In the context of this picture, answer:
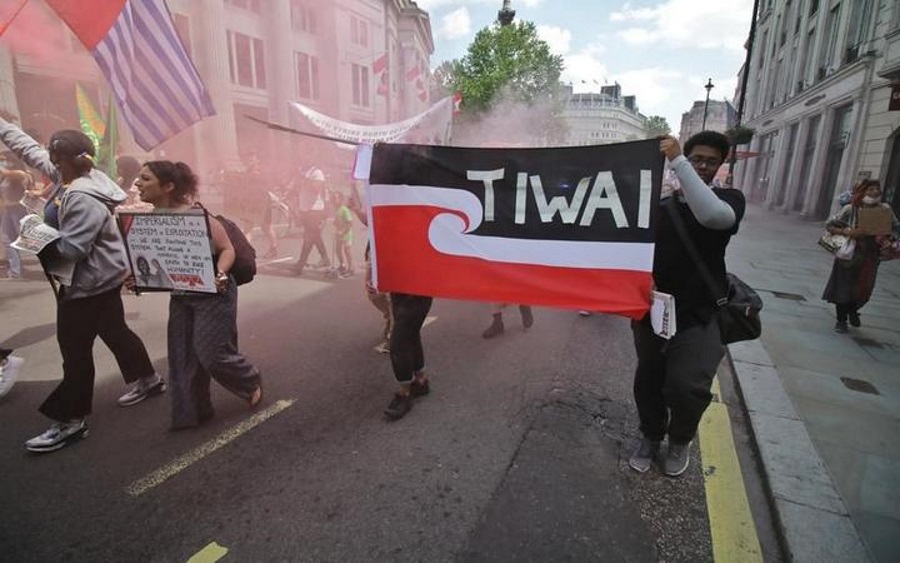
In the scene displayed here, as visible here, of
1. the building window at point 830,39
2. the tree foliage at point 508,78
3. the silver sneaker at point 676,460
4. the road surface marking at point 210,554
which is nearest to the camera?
the road surface marking at point 210,554

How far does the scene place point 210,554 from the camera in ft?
6.53

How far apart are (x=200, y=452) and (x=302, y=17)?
26.2m

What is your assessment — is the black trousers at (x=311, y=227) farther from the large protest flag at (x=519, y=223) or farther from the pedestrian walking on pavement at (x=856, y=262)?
the pedestrian walking on pavement at (x=856, y=262)

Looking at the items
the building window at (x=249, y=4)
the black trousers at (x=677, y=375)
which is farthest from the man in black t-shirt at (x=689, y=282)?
the building window at (x=249, y=4)

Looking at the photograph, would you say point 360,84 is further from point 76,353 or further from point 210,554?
point 210,554

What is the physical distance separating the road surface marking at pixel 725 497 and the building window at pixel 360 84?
27.7 metres

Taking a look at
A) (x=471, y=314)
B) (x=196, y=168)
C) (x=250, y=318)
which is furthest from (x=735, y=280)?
(x=196, y=168)

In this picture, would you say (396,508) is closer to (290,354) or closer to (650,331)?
(650,331)

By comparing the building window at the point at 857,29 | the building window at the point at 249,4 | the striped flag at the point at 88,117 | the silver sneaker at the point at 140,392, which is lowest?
the silver sneaker at the point at 140,392

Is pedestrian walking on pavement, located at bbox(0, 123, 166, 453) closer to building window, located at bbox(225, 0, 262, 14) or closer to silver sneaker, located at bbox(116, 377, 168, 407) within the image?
silver sneaker, located at bbox(116, 377, 168, 407)

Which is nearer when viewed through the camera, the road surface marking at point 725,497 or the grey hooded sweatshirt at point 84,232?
the road surface marking at point 725,497

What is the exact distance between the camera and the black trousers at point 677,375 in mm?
2307

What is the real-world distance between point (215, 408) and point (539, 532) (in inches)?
90.7

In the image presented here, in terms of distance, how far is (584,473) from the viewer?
2553mm
